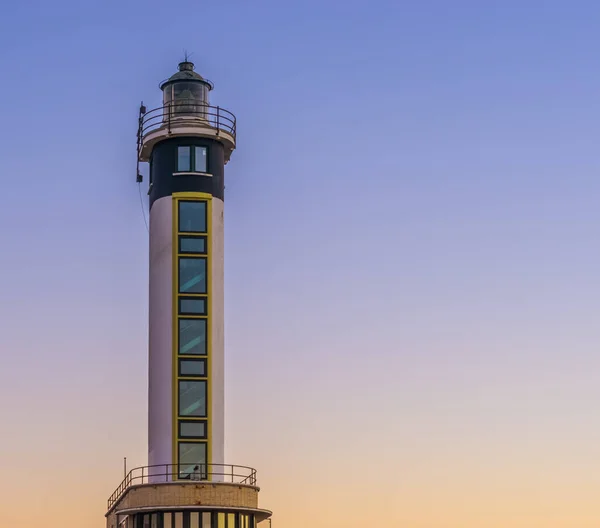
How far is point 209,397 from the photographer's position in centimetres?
7500

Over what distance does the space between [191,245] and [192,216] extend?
1.58 meters

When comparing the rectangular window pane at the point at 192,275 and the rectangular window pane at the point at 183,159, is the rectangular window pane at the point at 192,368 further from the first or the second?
the rectangular window pane at the point at 183,159

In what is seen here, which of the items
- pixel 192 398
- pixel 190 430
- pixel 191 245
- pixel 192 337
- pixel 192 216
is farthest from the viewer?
pixel 192 216

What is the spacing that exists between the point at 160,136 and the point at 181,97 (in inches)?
135

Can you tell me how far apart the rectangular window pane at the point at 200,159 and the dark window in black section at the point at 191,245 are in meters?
3.82

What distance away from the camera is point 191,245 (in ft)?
252

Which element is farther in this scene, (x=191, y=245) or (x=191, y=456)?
(x=191, y=245)

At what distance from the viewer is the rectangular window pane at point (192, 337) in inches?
2965

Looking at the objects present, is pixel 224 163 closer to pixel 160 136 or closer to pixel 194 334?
pixel 160 136

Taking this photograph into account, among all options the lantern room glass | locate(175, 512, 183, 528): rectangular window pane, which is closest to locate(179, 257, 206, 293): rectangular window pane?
the lantern room glass

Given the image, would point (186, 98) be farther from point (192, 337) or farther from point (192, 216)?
point (192, 337)

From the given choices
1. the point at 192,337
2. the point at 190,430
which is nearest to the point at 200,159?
the point at 192,337

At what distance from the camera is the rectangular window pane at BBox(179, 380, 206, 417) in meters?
74.6

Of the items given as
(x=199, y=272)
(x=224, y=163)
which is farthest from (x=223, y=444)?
(x=224, y=163)
